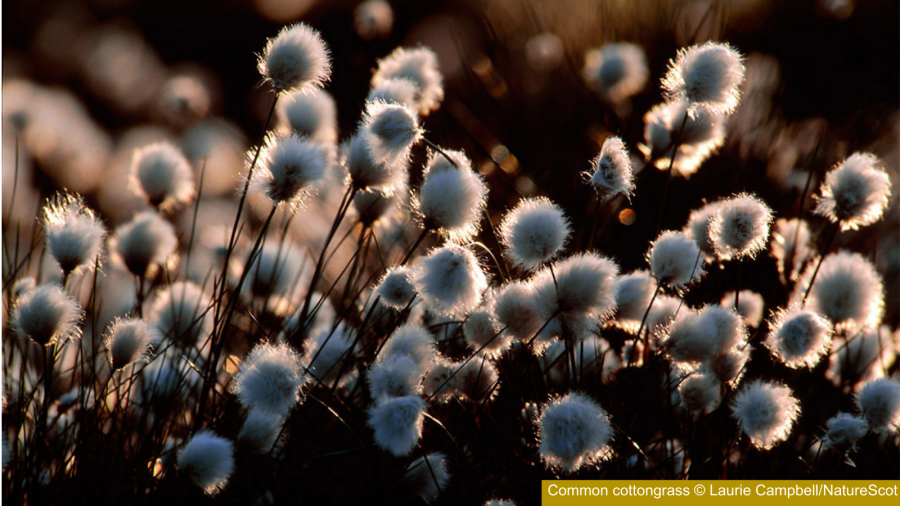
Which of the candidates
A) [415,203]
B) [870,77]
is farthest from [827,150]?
[415,203]

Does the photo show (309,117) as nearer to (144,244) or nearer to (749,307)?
(144,244)

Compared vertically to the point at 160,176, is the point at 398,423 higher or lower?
lower

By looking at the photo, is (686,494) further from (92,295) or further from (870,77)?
(870,77)

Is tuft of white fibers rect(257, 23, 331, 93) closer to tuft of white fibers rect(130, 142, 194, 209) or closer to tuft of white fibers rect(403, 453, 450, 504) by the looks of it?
tuft of white fibers rect(130, 142, 194, 209)

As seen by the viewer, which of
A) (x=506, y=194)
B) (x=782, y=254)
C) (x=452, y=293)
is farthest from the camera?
(x=506, y=194)

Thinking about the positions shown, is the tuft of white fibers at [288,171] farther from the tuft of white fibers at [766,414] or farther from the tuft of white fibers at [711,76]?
the tuft of white fibers at [766,414]

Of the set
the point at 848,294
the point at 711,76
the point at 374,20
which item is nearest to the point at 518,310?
the point at 711,76
